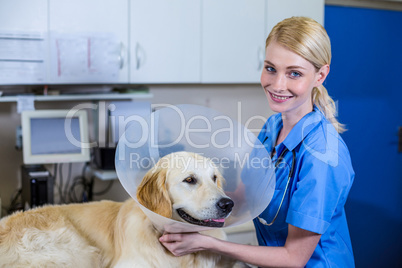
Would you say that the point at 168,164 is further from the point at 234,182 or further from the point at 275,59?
the point at 275,59

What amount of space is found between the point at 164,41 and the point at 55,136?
778 mm

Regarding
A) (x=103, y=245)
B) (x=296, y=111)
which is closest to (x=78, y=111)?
(x=103, y=245)

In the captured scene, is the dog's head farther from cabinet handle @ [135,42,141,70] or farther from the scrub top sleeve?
cabinet handle @ [135,42,141,70]

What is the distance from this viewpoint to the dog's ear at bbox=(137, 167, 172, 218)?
1113 millimetres

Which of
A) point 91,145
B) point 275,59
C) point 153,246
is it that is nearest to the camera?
point 153,246

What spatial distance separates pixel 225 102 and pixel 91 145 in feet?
3.08

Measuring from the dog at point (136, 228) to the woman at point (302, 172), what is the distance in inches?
2.6

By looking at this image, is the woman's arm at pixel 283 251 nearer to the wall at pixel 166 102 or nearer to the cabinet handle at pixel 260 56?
the wall at pixel 166 102

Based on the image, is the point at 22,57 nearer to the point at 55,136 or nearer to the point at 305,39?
the point at 55,136

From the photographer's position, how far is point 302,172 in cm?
123

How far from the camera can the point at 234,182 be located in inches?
51.1

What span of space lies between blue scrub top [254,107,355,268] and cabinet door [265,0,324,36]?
53.0 inches

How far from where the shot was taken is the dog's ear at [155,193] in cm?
111

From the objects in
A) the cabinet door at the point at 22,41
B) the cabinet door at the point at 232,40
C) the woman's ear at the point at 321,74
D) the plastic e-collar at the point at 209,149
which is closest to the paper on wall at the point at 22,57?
the cabinet door at the point at 22,41
